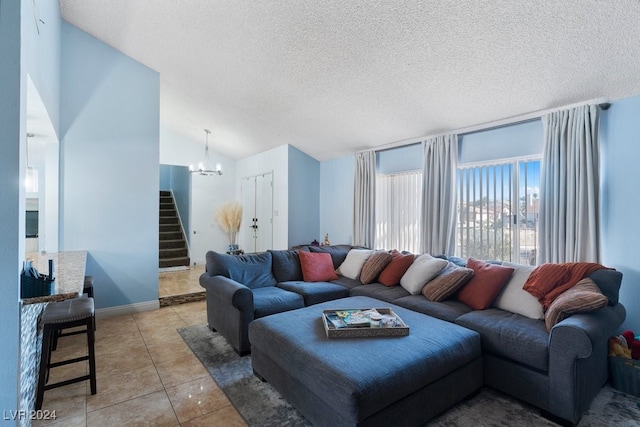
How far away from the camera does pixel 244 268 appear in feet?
11.6

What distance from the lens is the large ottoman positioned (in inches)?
61.2

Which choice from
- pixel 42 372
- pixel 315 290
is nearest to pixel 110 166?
pixel 42 372

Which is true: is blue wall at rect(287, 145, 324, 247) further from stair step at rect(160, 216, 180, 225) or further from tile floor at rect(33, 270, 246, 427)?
stair step at rect(160, 216, 180, 225)

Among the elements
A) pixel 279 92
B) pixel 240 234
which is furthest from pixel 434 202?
pixel 240 234

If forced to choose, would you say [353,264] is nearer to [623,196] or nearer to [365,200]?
[365,200]

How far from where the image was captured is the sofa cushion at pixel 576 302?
2014 mm

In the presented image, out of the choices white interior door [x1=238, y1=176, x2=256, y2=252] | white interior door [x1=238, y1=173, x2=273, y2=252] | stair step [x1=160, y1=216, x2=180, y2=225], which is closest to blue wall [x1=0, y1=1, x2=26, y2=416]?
white interior door [x1=238, y1=173, x2=273, y2=252]

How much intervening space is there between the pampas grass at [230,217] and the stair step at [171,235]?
1.06 metres

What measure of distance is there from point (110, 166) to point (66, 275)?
6.86ft

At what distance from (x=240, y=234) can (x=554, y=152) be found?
20.2 feet

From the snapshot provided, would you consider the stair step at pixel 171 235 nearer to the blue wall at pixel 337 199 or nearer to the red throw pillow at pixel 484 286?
the blue wall at pixel 337 199

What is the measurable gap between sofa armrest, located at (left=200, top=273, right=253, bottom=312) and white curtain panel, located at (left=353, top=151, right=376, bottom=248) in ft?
7.87

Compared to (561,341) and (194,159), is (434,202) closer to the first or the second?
(561,341)

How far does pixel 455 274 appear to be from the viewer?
2.90 m
